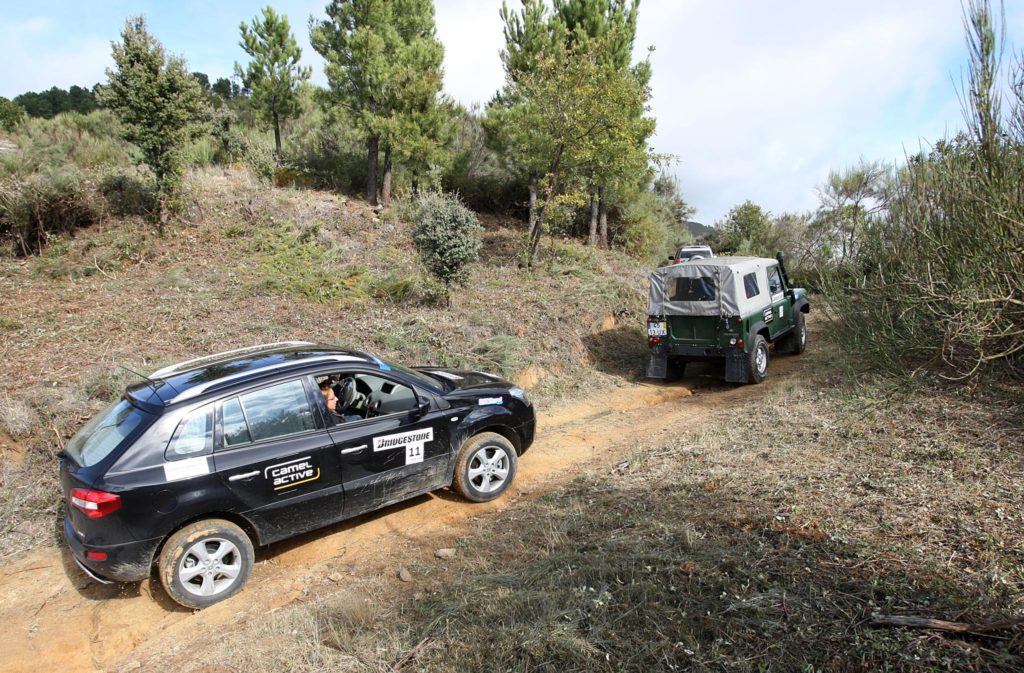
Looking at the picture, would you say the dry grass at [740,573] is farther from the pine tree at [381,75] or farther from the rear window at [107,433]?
the pine tree at [381,75]

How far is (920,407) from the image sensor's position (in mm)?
6242

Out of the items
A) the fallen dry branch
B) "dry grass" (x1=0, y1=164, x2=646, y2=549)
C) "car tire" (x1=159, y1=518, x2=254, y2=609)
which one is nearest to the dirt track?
"car tire" (x1=159, y1=518, x2=254, y2=609)

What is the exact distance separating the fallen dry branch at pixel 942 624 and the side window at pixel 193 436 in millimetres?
4329

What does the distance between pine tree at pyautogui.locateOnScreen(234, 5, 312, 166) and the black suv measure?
15092 millimetres

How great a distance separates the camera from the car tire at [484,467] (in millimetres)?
5434

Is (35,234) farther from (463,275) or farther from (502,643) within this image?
(502,643)

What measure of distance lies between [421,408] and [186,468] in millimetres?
1859

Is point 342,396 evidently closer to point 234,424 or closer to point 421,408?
point 421,408

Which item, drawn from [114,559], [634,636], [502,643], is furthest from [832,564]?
[114,559]

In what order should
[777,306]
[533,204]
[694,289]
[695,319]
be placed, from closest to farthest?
1. [694,289]
2. [695,319]
3. [777,306]
4. [533,204]

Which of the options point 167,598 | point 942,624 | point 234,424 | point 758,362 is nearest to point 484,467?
point 234,424

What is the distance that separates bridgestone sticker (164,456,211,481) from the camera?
3994 mm

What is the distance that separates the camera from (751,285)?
9977 mm

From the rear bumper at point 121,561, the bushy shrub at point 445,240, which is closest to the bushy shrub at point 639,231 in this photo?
the bushy shrub at point 445,240
